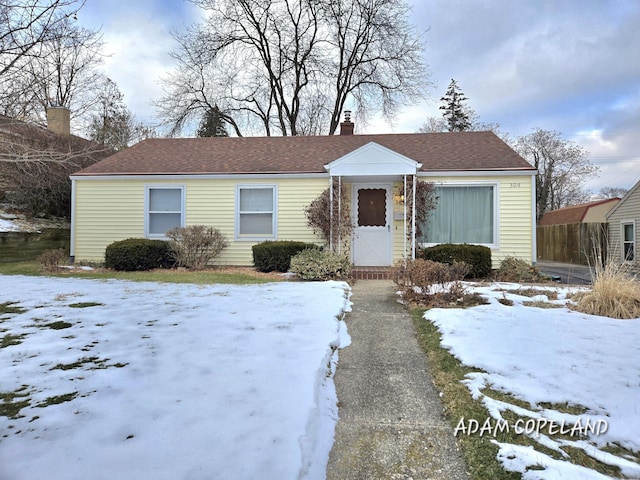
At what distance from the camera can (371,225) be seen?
33.5ft

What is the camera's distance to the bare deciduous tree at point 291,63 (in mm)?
20156

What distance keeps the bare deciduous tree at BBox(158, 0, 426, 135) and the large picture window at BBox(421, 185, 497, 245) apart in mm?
13404

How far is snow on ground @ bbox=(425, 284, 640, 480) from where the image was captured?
2086mm

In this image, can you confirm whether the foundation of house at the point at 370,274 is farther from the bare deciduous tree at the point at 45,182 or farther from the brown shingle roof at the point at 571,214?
the brown shingle roof at the point at 571,214

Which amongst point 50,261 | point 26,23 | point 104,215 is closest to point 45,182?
point 104,215

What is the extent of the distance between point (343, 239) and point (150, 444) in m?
8.32

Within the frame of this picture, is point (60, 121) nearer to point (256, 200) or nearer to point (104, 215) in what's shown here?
point (104, 215)

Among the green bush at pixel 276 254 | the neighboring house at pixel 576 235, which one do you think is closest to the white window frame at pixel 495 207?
the green bush at pixel 276 254

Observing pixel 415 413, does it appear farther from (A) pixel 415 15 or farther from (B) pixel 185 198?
(A) pixel 415 15

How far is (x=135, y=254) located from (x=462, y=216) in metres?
9.14

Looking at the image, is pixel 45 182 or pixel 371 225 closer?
pixel 371 225

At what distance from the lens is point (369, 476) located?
1946mm

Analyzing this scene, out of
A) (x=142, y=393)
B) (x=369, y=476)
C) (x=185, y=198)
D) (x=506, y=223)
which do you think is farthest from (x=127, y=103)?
(x=369, y=476)

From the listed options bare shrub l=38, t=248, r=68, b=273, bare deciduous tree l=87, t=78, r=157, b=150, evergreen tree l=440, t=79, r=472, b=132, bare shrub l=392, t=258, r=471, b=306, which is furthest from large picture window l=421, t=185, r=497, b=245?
evergreen tree l=440, t=79, r=472, b=132
